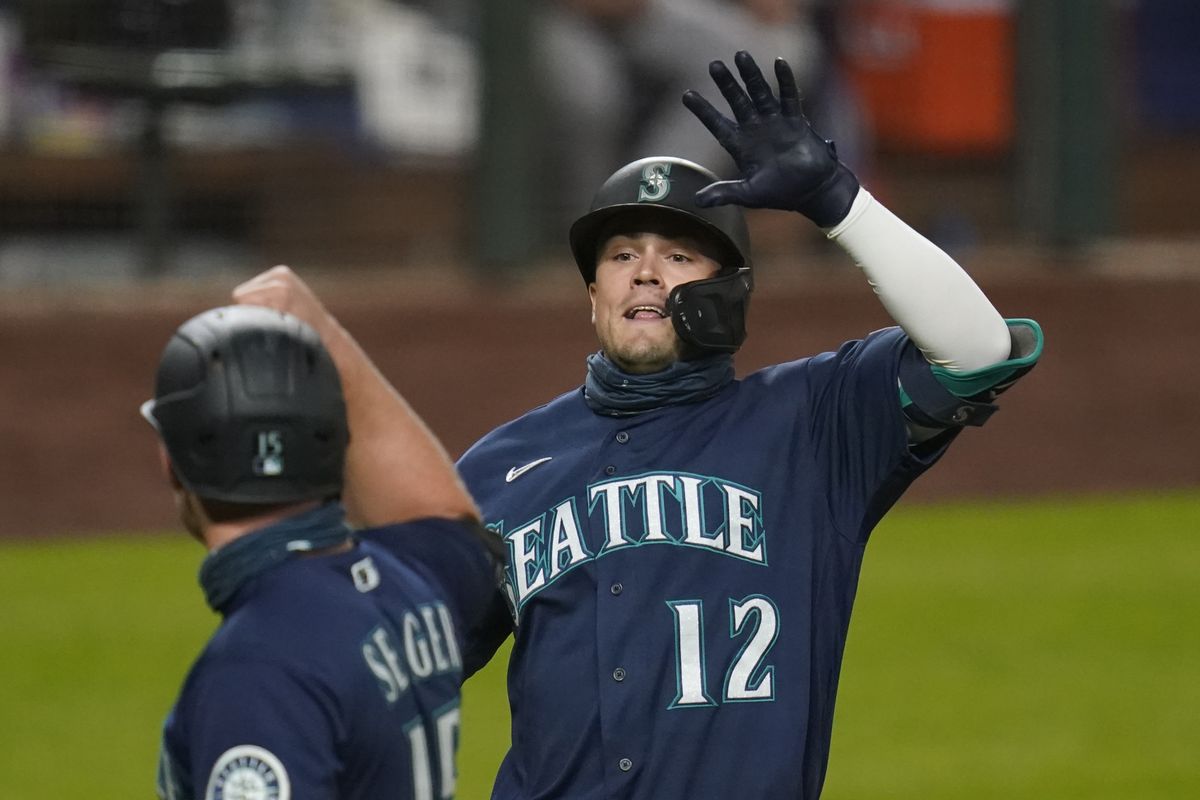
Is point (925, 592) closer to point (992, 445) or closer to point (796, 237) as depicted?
point (992, 445)

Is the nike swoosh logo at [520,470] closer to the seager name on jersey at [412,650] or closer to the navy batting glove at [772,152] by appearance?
the navy batting glove at [772,152]

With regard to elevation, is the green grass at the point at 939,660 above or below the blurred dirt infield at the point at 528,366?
below

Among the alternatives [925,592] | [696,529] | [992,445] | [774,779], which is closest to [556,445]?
[696,529]

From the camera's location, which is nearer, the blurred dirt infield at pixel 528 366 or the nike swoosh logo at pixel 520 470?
the nike swoosh logo at pixel 520 470

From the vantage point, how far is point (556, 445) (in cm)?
416

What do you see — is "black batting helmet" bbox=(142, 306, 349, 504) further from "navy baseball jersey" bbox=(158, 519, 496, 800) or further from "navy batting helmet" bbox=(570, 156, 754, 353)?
"navy batting helmet" bbox=(570, 156, 754, 353)

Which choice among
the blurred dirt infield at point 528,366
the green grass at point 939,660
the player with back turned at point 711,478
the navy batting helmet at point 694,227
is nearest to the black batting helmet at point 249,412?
the player with back turned at point 711,478

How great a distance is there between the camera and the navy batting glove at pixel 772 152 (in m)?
3.75

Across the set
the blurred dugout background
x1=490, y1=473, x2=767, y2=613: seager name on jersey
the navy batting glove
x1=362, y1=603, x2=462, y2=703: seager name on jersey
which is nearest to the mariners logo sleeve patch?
x1=362, y1=603, x2=462, y2=703: seager name on jersey

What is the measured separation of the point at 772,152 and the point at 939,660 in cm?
565

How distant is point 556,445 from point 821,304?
7.39 meters

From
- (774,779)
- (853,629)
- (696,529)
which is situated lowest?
(853,629)

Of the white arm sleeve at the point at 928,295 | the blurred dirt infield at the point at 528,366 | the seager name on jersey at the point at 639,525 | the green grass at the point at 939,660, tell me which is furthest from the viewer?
the blurred dirt infield at the point at 528,366

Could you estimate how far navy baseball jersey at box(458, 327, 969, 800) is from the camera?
3.78m
